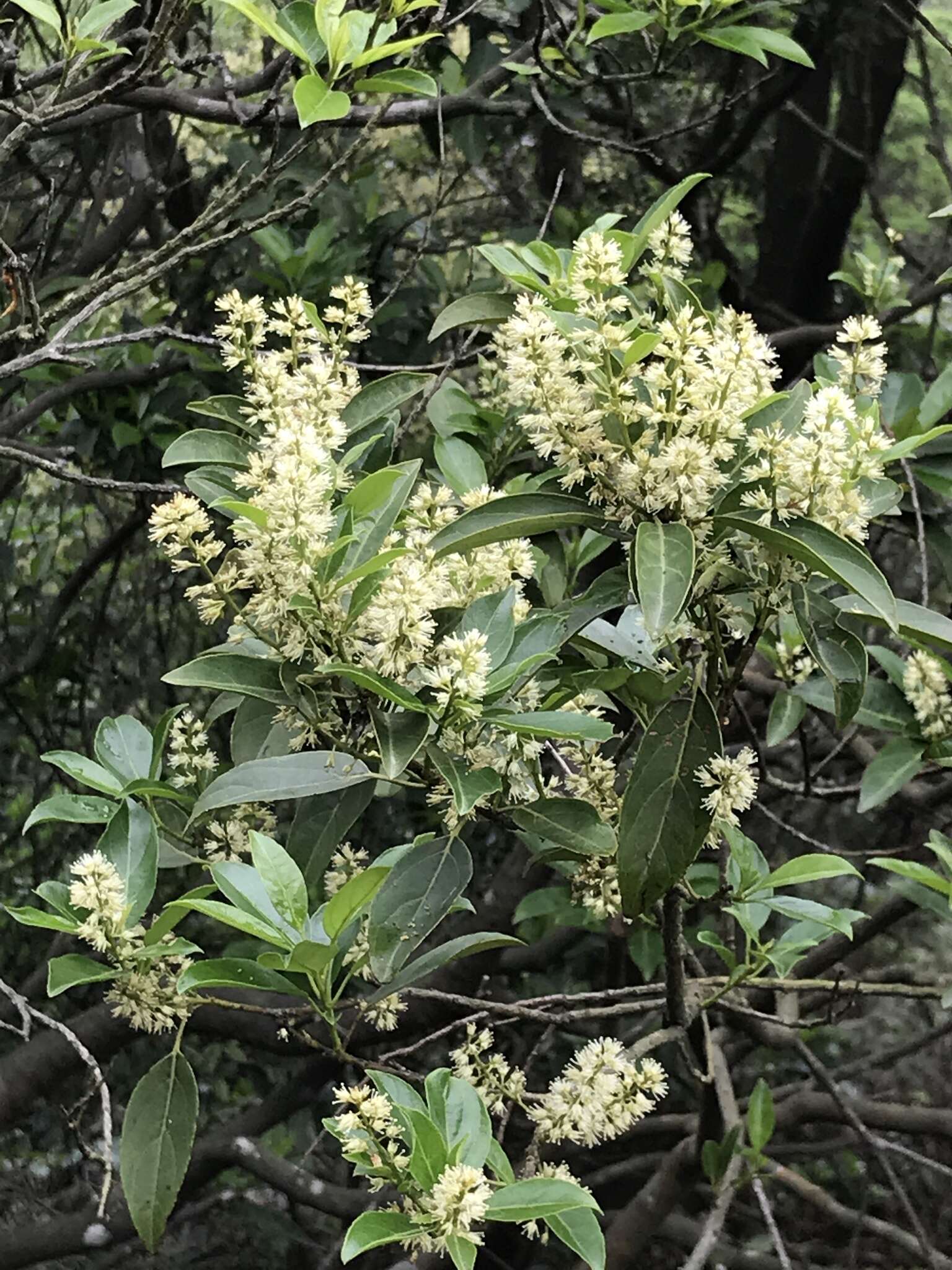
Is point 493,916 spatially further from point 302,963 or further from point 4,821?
point 302,963

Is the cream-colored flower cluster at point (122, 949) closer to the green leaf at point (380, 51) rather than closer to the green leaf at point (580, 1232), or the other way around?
the green leaf at point (580, 1232)

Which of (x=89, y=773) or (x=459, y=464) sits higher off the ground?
(x=459, y=464)

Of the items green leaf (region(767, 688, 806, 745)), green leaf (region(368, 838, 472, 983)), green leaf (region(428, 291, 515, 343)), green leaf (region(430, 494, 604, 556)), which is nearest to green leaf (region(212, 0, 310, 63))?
green leaf (region(428, 291, 515, 343))

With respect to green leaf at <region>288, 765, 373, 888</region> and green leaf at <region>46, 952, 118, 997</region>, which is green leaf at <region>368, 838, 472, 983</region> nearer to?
green leaf at <region>288, 765, 373, 888</region>

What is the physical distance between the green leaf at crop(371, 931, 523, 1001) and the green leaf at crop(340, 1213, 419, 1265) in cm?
17

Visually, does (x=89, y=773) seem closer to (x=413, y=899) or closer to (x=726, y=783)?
(x=413, y=899)

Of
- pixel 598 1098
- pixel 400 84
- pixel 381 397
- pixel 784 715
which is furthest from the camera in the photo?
pixel 784 715

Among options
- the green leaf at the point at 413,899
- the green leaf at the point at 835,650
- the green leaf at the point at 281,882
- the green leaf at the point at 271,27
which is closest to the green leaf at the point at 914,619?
the green leaf at the point at 835,650

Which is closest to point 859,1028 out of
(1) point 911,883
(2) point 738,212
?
(1) point 911,883

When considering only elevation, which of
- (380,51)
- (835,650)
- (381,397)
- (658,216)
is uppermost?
(380,51)

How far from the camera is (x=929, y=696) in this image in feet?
4.89

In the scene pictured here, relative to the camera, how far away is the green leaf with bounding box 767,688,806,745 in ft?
4.52

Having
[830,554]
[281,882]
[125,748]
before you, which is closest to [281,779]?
[281,882]

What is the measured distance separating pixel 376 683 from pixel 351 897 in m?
0.17
